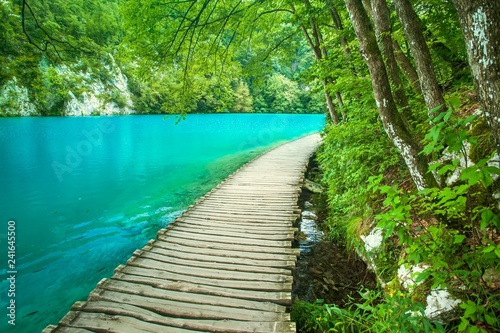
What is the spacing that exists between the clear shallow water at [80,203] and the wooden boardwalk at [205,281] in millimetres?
2121

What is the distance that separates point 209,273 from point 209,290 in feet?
1.56

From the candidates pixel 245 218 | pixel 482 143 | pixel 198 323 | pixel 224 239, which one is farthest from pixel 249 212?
pixel 482 143

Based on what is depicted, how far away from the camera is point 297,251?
5.05 metres

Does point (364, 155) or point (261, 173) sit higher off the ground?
point (364, 155)

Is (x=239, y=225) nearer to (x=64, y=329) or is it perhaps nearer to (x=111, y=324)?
(x=111, y=324)

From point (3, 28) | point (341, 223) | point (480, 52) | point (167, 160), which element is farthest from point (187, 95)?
point (167, 160)

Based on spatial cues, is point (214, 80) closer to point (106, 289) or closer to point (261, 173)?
point (261, 173)

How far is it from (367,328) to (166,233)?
4.35 metres

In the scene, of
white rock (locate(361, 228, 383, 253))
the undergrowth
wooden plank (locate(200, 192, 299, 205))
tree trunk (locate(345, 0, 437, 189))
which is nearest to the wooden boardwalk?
wooden plank (locate(200, 192, 299, 205))

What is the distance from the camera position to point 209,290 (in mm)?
4008

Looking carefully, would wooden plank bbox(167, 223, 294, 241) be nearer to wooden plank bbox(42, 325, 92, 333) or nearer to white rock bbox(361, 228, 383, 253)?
white rock bbox(361, 228, 383, 253)

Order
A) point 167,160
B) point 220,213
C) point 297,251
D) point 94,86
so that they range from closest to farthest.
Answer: point 297,251, point 220,213, point 167,160, point 94,86

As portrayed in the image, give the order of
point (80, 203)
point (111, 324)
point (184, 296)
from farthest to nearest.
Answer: point (80, 203) < point (184, 296) < point (111, 324)

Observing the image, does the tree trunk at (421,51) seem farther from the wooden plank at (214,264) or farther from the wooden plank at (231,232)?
the wooden plank at (231,232)
